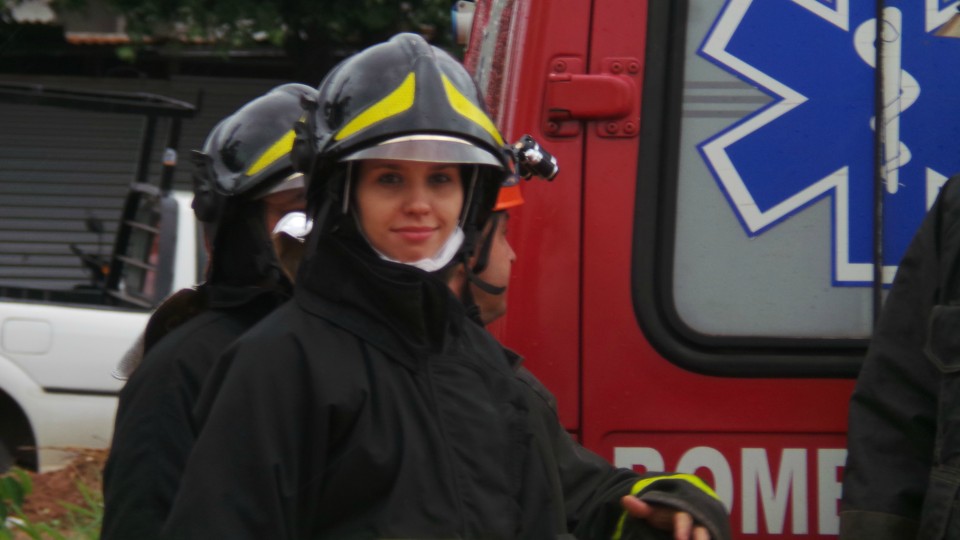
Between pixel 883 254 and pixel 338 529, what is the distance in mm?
1244

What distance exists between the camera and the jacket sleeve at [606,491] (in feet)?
6.59

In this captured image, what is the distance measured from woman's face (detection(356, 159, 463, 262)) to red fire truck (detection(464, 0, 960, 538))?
0.60m

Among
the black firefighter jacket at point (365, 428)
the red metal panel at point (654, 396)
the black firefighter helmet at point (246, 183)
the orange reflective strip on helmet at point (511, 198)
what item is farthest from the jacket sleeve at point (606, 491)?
the black firefighter helmet at point (246, 183)

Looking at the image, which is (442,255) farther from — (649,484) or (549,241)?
(549,241)

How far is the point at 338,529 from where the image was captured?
1.74 metres

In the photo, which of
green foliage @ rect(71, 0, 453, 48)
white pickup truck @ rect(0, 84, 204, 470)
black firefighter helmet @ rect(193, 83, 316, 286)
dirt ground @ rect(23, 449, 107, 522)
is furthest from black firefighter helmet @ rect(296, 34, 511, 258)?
green foliage @ rect(71, 0, 453, 48)

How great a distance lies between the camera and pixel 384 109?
6.25 ft

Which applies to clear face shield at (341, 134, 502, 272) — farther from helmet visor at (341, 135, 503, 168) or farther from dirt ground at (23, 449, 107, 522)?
dirt ground at (23, 449, 107, 522)

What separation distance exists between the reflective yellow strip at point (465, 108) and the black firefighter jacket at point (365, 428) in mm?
241

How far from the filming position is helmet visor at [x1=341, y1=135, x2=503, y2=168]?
1895 millimetres

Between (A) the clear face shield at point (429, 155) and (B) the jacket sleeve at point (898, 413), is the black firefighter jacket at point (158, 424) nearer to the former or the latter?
(A) the clear face shield at point (429, 155)

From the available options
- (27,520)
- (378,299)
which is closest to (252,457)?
(378,299)

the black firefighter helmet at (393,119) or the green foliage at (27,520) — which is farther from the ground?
the black firefighter helmet at (393,119)

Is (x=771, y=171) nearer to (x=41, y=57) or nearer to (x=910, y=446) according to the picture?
(x=910, y=446)
